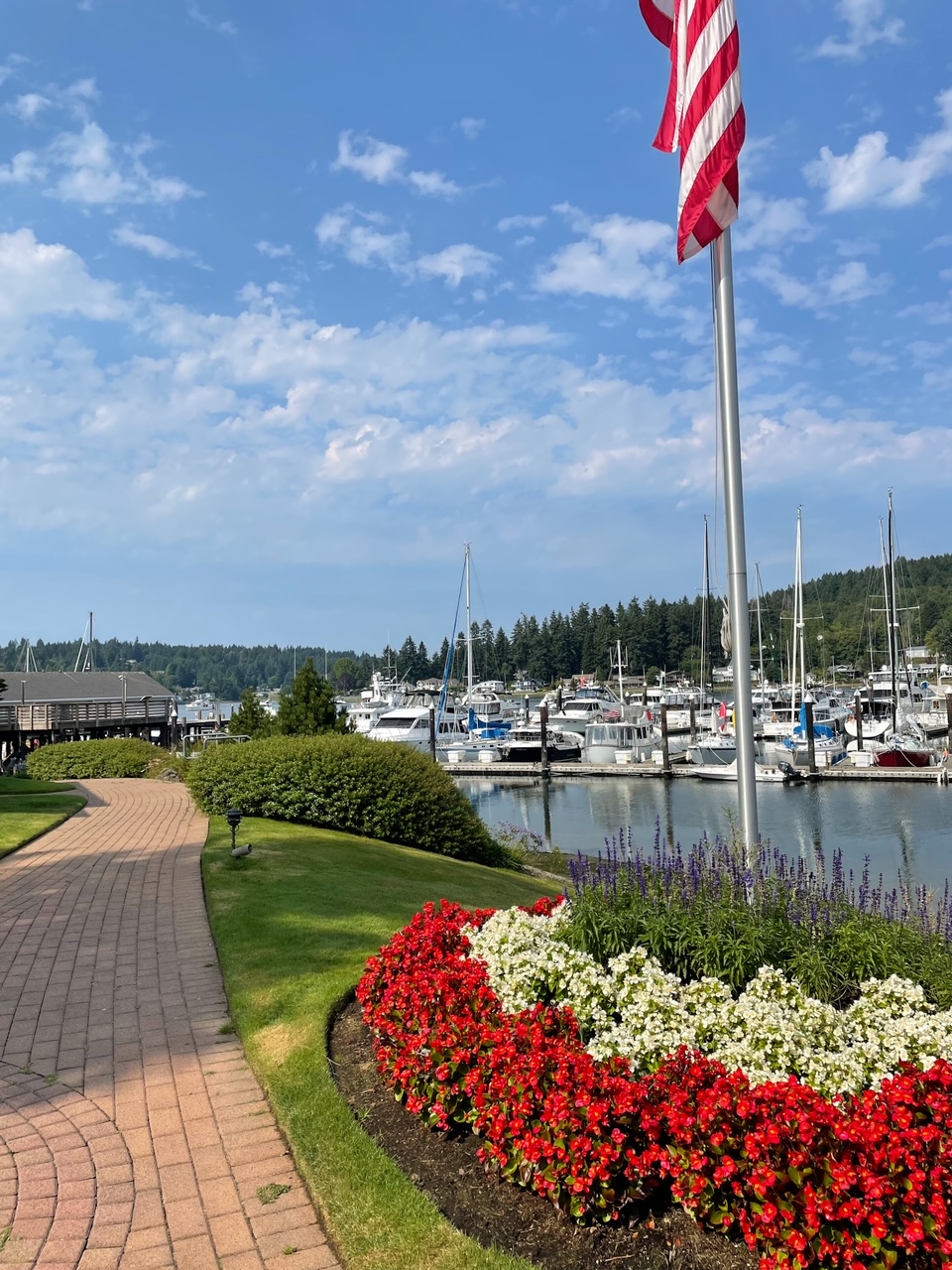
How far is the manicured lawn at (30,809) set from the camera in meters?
13.8

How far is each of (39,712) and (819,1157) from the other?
133 ft

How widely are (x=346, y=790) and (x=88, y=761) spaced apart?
46.0 feet

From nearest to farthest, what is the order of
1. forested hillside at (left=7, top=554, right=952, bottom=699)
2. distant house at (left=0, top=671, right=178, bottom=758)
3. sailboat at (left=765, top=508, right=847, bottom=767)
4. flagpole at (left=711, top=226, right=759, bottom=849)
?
flagpole at (left=711, top=226, right=759, bottom=849) < distant house at (left=0, top=671, right=178, bottom=758) < sailboat at (left=765, top=508, right=847, bottom=767) < forested hillside at (left=7, top=554, right=952, bottom=699)

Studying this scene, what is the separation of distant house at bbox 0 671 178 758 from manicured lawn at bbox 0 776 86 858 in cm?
1626

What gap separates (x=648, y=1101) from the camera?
3.87 m

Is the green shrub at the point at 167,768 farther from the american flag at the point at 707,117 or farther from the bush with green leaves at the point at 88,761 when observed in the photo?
the american flag at the point at 707,117

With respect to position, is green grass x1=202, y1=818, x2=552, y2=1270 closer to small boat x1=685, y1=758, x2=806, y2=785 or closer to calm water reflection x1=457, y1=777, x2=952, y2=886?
calm water reflection x1=457, y1=777, x2=952, y2=886

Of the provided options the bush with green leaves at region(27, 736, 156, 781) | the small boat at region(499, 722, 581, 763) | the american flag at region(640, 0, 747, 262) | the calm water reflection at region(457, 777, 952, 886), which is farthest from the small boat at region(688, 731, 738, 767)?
the american flag at region(640, 0, 747, 262)

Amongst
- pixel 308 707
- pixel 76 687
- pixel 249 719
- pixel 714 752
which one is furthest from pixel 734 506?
pixel 76 687

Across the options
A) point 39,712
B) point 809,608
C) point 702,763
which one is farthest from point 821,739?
point 809,608

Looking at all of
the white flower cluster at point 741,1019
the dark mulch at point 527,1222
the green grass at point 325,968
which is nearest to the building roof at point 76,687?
the green grass at point 325,968

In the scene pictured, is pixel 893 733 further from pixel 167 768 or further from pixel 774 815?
pixel 167 768

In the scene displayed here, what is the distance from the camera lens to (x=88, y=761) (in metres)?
26.4

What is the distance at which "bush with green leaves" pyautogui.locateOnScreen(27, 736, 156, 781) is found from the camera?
2597 cm
